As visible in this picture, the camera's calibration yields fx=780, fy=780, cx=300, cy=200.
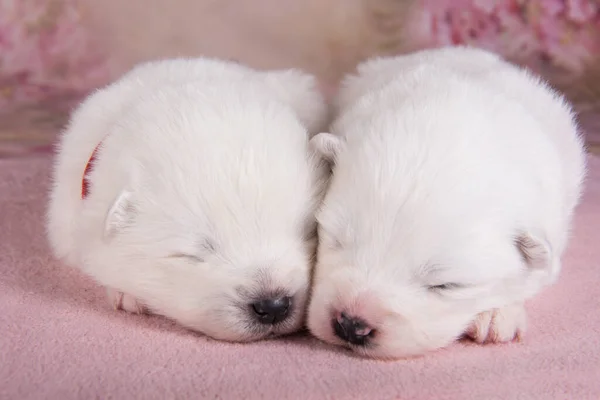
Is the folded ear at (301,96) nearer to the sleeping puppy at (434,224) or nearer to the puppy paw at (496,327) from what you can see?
the sleeping puppy at (434,224)

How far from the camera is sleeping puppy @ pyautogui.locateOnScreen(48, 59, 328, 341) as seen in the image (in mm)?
2312

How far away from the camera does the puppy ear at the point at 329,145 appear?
2.47m

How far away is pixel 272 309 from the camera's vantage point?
230 centimetres

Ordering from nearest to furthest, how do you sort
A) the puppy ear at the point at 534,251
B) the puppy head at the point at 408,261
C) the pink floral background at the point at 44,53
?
the puppy head at the point at 408,261
the puppy ear at the point at 534,251
the pink floral background at the point at 44,53

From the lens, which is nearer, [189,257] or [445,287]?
[445,287]

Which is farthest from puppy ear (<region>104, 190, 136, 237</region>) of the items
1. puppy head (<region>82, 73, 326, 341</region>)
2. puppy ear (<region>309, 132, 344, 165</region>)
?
puppy ear (<region>309, 132, 344, 165</region>)

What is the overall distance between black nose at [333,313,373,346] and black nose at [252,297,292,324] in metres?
Result: 0.17

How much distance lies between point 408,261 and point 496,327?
1.43ft

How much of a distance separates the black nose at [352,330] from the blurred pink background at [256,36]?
304 cm

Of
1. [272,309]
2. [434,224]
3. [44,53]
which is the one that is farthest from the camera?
[44,53]

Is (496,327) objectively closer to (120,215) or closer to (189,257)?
(189,257)

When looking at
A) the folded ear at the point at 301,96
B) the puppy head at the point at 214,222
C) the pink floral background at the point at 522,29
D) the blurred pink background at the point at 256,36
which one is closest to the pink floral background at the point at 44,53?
the blurred pink background at the point at 256,36

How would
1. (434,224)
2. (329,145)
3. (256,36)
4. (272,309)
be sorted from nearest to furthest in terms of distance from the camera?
(434,224) < (272,309) < (329,145) < (256,36)

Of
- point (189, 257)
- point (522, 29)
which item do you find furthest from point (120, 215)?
point (522, 29)
